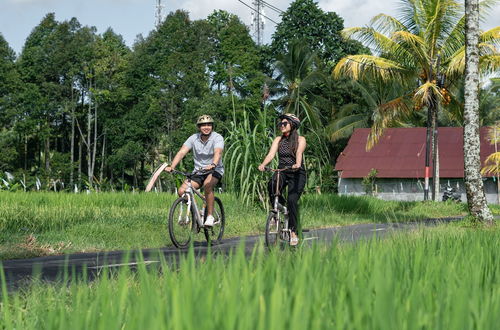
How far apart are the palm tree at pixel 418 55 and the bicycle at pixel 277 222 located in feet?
63.9

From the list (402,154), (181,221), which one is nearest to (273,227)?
(181,221)

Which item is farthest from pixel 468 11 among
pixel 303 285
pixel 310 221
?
pixel 303 285

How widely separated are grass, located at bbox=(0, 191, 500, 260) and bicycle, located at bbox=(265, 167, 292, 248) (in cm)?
118

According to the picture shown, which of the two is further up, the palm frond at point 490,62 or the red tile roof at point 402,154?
the palm frond at point 490,62

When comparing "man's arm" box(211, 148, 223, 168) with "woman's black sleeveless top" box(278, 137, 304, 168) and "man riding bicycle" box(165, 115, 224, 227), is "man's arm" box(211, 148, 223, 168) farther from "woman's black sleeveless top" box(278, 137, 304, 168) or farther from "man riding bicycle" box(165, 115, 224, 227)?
"woman's black sleeveless top" box(278, 137, 304, 168)

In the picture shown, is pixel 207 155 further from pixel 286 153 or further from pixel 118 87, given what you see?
pixel 118 87

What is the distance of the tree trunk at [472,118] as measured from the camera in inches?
590

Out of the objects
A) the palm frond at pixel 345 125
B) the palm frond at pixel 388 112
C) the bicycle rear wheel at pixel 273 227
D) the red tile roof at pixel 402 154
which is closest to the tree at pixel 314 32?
the palm frond at pixel 345 125

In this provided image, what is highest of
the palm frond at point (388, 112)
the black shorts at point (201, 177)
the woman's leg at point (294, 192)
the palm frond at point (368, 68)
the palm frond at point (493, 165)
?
the palm frond at point (368, 68)

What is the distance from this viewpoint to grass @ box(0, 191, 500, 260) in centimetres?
991

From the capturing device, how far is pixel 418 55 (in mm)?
30328

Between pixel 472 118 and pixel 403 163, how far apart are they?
31.7m

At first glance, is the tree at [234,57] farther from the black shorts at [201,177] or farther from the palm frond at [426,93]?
the black shorts at [201,177]

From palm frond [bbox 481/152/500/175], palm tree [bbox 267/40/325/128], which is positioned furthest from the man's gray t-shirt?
palm tree [bbox 267/40/325/128]
